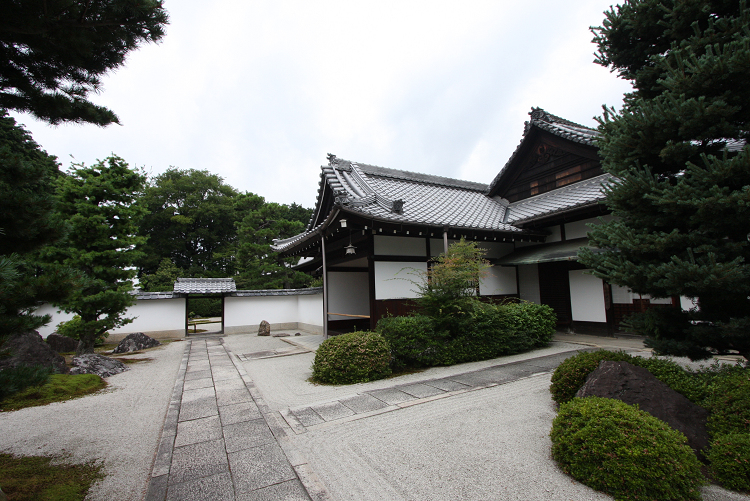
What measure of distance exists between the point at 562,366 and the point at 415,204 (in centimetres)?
675

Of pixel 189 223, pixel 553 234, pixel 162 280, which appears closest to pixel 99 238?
pixel 553 234

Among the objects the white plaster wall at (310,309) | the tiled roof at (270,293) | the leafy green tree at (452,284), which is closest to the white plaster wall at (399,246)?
the leafy green tree at (452,284)

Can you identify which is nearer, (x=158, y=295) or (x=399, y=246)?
(x=399, y=246)

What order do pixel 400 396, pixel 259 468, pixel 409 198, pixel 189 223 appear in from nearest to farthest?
pixel 259 468 → pixel 400 396 → pixel 409 198 → pixel 189 223

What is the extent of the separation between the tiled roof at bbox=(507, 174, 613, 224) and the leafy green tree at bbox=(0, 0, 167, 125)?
9189 millimetres

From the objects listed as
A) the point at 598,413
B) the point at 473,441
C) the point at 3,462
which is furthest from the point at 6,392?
the point at 598,413

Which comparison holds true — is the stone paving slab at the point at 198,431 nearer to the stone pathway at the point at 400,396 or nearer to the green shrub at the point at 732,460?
the stone pathway at the point at 400,396

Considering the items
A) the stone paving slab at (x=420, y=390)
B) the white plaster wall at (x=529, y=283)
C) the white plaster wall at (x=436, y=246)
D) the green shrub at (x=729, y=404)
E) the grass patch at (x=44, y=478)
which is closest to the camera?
the green shrub at (x=729, y=404)

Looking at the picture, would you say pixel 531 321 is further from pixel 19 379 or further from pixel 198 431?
pixel 19 379

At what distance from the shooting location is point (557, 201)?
1077 centimetres

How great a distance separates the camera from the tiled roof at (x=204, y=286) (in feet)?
51.3

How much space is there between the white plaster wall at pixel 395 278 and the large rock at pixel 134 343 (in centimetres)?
911

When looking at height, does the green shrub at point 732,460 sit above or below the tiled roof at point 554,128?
below

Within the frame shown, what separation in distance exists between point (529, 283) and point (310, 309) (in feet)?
29.2
